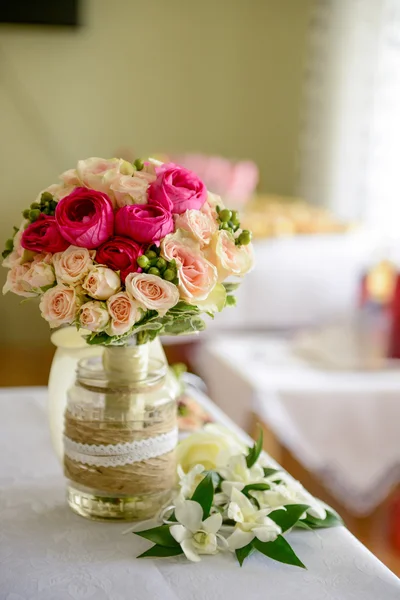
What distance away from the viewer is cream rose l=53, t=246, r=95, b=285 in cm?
84

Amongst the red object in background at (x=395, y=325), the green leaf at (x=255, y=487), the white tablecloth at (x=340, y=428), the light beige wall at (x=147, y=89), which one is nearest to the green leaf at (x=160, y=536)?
the green leaf at (x=255, y=487)

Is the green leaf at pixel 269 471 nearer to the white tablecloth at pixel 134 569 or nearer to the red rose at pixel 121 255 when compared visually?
the white tablecloth at pixel 134 569

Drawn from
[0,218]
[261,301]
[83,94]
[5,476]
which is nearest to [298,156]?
[83,94]

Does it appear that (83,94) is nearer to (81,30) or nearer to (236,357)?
(81,30)

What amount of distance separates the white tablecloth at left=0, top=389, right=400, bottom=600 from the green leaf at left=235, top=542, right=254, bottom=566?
11 mm

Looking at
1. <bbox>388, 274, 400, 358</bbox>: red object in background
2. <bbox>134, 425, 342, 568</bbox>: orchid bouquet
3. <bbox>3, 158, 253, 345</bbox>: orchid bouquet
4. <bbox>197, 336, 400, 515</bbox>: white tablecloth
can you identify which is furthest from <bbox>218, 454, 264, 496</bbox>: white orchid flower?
<bbox>388, 274, 400, 358</bbox>: red object in background

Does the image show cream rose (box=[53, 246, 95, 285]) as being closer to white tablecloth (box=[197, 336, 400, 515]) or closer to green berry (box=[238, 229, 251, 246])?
green berry (box=[238, 229, 251, 246])

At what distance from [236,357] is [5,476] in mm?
1121

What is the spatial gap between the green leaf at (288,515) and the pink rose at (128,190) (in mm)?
380

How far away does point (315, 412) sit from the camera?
187 centimetres

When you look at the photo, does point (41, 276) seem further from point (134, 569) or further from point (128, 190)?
point (134, 569)

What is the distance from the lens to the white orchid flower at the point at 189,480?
2.97ft

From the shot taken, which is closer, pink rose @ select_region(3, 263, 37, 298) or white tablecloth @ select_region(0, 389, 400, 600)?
white tablecloth @ select_region(0, 389, 400, 600)

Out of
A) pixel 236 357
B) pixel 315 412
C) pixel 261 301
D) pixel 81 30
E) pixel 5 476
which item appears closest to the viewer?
pixel 5 476
